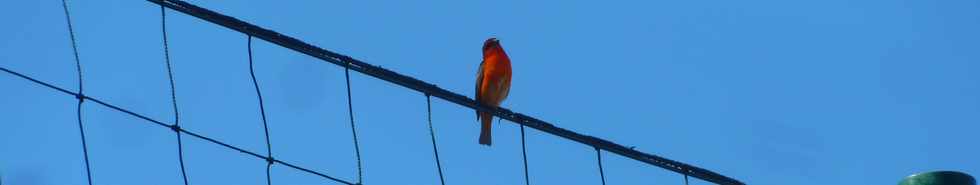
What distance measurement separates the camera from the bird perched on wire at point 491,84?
12414 millimetres

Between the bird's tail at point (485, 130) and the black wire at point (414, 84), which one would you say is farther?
the bird's tail at point (485, 130)

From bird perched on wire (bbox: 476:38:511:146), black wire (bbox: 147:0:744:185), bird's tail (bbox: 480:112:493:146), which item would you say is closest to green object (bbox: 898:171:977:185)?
black wire (bbox: 147:0:744:185)

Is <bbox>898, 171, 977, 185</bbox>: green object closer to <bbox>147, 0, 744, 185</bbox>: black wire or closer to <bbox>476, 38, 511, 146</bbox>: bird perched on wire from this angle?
<bbox>147, 0, 744, 185</bbox>: black wire

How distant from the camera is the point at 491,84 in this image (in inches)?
488

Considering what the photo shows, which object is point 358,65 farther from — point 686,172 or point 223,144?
point 686,172

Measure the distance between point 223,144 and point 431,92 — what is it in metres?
0.92

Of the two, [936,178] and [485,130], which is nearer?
[936,178]

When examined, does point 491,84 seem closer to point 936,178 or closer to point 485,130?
point 485,130

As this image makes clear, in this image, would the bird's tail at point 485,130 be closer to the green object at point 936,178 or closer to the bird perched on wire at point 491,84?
the bird perched on wire at point 491,84

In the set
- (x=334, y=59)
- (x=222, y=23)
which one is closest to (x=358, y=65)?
(x=334, y=59)

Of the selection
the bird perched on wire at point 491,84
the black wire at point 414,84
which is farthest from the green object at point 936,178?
the bird perched on wire at point 491,84

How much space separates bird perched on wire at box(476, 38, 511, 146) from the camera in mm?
12414

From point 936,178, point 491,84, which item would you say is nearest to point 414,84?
point 936,178

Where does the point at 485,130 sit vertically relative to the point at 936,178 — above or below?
above
